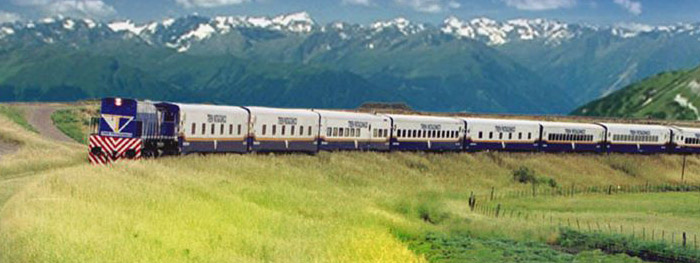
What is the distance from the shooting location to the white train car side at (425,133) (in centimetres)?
8131

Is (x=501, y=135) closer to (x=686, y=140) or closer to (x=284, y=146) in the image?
(x=284, y=146)

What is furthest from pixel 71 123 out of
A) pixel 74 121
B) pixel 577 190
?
pixel 577 190

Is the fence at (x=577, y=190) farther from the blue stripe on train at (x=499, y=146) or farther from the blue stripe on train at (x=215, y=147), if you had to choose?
the blue stripe on train at (x=215, y=147)

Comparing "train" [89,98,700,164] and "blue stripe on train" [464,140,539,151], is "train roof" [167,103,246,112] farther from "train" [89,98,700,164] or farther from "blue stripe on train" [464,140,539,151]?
"blue stripe on train" [464,140,539,151]

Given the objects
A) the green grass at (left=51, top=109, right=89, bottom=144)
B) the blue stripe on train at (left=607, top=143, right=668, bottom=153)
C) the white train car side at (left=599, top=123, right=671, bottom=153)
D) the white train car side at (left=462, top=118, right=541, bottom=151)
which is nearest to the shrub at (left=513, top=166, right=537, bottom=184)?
the white train car side at (left=462, top=118, right=541, bottom=151)

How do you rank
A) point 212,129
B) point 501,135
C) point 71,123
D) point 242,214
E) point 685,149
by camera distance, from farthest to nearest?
1. point 685,149
2. point 71,123
3. point 501,135
4. point 212,129
5. point 242,214

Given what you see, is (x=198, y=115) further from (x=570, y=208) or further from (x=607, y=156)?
(x=607, y=156)

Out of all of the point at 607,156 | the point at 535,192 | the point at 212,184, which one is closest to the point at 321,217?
the point at 212,184

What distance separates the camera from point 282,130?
68312 millimetres

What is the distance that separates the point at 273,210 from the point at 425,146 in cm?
4034

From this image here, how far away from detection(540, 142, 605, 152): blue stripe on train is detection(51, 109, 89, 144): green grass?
1839 inches

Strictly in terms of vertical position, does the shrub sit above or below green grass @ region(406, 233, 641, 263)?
above

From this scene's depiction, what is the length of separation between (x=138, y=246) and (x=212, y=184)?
18260 mm

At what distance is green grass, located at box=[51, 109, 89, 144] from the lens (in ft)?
321
